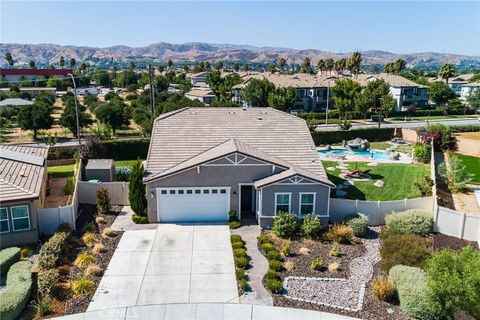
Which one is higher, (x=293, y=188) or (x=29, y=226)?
(x=293, y=188)

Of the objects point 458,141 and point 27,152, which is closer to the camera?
point 27,152

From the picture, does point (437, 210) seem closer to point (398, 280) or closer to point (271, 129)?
point (398, 280)

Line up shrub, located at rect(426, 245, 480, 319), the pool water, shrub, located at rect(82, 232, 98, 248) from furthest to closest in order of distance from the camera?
the pool water, shrub, located at rect(82, 232, 98, 248), shrub, located at rect(426, 245, 480, 319)

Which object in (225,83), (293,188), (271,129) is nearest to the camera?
(293,188)

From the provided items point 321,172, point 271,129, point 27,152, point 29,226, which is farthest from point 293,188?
point 27,152

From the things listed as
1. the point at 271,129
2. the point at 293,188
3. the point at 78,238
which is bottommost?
the point at 78,238

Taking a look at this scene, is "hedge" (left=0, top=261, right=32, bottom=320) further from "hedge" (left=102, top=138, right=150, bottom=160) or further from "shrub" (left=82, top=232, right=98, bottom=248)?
"hedge" (left=102, top=138, right=150, bottom=160)

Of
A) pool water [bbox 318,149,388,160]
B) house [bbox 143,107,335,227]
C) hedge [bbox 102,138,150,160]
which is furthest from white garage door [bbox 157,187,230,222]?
pool water [bbox 318,149,388,160]
